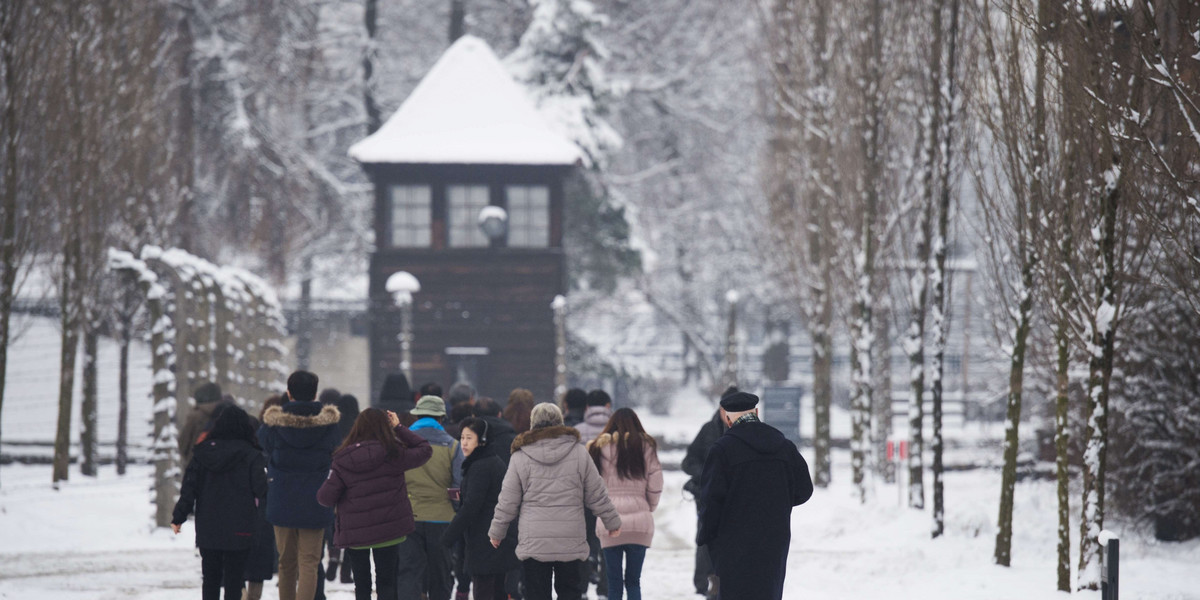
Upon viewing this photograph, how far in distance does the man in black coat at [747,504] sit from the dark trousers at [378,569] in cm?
240

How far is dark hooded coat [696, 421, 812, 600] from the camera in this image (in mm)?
7980

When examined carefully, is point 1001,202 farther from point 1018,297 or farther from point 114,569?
point 114,569

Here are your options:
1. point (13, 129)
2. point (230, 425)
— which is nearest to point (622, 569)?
point (230, 425)

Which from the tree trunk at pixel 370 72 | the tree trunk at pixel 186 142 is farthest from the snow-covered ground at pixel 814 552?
the tree trunk at pixel 370 72

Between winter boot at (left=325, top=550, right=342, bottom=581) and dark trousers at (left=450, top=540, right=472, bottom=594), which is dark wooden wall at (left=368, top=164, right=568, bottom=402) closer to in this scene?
winter boot at (left=325, top=550, right=342, bottom=581)

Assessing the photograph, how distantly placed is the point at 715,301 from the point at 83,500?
29789 millimetres

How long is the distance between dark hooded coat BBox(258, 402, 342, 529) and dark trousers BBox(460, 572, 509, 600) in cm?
119

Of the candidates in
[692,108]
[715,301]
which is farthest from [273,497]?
[715,301]

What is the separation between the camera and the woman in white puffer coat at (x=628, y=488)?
9938mm

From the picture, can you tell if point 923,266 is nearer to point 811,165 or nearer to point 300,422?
point 811,165

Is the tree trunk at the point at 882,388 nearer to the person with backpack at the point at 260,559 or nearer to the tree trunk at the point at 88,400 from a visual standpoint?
the tree trunk at the point at 88,400

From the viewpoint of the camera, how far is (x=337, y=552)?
42.2 feet

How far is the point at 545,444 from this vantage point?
28.5 feet

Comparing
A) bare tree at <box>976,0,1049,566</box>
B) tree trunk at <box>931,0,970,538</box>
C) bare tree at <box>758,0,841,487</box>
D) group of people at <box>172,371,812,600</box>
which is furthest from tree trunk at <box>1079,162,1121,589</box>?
bare tree at <box>758,0,841,487</box>
